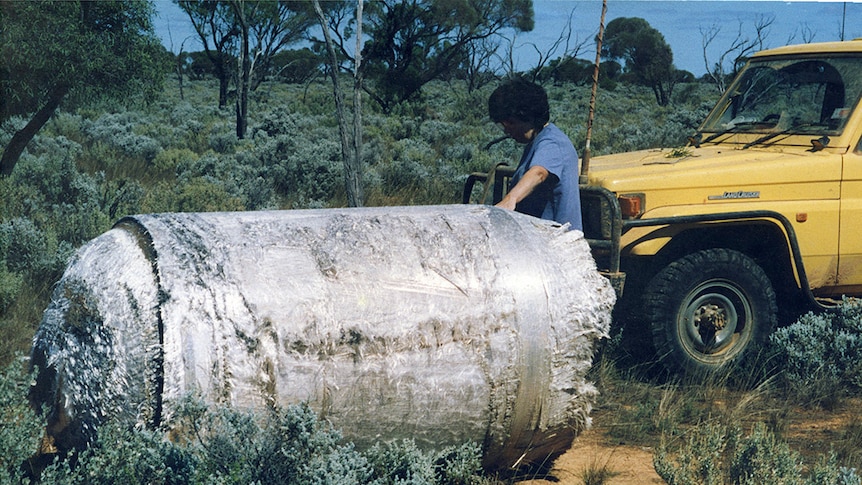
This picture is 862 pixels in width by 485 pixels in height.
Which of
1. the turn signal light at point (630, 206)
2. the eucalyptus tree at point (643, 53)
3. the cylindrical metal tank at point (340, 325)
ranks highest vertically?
the eucalyptus tree at point (643, 53)

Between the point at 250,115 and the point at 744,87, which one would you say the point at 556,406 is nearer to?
the point at 744,87

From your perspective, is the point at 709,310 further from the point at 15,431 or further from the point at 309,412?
the point at 15,431

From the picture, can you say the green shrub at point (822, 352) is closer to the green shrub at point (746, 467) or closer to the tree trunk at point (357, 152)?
the green shrub at point (746, 467)

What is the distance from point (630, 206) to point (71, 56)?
5.91 metres

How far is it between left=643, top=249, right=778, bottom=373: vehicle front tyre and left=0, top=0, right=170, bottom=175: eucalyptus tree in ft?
20.1

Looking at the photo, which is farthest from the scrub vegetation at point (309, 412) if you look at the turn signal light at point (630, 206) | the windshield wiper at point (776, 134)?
the windshield wiper at point (776, 134)

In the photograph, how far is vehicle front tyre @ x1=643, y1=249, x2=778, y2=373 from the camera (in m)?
5.26

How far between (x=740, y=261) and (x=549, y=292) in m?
2.42

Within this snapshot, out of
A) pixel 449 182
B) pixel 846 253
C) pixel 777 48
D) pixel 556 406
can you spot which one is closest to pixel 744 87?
pixel 777 48

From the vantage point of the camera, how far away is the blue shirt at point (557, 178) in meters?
4.64

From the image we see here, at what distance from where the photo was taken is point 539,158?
15.2 ft

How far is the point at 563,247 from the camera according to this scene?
368 cm

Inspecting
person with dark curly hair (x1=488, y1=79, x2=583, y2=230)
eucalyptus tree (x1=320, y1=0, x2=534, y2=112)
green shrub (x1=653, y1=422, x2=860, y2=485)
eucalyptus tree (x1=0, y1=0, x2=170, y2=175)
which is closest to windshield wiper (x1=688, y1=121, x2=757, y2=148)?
person with dark curly hair (x1=488, y1=79, x2=583, y2=230)

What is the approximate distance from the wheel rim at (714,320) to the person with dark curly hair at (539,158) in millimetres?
1184
